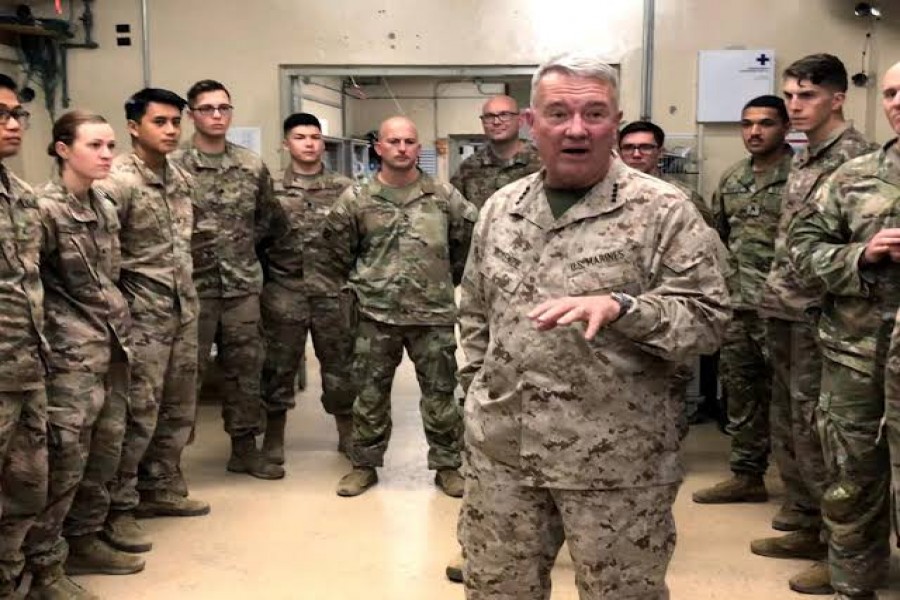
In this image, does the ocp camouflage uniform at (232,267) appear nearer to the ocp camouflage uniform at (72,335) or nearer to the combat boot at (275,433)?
the combat boot at (275,433)

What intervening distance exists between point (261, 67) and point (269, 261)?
4.66ft

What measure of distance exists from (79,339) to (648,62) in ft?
11.6

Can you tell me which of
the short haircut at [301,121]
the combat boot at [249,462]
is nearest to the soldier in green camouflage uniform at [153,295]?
the combat boot at [249,462]

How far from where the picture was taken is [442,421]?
3.89 meters

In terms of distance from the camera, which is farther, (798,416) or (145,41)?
(145,41)

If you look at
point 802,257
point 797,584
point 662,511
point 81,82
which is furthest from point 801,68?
point 81,82

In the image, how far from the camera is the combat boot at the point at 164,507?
3.65 meters

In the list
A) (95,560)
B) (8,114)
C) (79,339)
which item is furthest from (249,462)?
(8,114)

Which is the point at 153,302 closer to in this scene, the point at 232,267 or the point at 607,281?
the point at 232,267

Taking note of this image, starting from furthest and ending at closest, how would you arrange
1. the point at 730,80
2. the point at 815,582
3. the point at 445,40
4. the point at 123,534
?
the point at 445,40 → the point at 730,80 → the point at 123,534 → the point at 815,582

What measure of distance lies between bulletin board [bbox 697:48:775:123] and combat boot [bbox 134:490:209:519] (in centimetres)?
343

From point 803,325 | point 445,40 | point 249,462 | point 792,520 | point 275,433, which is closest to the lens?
point 803,325

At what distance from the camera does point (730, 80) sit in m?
4.92

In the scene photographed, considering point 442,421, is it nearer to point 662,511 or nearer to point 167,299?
point 167,299
